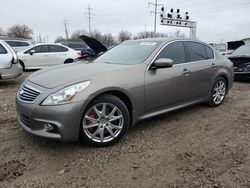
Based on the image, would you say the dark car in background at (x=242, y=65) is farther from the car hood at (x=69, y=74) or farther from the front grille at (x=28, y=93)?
the front grille at (x=28, y=93)

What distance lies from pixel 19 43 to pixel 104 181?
49.8 ft

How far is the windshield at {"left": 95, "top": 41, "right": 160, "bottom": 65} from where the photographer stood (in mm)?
4309

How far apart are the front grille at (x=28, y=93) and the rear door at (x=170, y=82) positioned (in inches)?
62.6

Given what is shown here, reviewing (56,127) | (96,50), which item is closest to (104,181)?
(56,127)

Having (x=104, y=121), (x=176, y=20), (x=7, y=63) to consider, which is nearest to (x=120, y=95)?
(x=104, y=121)

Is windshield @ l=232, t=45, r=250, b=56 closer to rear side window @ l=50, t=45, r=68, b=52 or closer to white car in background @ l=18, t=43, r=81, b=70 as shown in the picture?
white car in background @ l=18, t=43, r=81, b=70

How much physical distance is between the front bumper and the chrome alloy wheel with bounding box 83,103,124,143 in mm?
177

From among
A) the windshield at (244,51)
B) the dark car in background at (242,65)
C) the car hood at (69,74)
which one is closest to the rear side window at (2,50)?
the car hood at (69,74)

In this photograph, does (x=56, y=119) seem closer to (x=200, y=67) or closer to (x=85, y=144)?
(x=85, y=144)

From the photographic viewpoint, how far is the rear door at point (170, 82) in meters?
4.09

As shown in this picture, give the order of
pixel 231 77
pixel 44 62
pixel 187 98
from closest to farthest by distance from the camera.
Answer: pixel 187 98 < pixel 231 77 < pixel 44 62

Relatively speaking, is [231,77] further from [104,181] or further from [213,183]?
[104,181]

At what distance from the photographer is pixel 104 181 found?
2898 mm

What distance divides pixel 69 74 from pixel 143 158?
1.52 metres
